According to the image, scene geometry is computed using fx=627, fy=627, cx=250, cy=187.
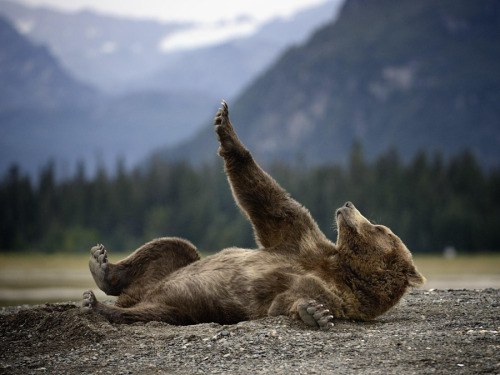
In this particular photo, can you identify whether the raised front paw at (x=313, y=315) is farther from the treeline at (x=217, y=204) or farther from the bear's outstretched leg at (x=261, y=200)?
the treeline at (x=217, y=204)

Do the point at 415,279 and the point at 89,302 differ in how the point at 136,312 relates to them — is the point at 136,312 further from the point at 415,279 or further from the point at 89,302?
the point at 415,279

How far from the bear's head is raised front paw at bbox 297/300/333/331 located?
3.05ft

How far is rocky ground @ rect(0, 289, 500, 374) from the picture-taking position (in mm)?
5582

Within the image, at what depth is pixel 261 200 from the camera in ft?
25.7

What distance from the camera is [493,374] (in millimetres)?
5129

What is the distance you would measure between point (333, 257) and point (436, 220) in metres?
83.5

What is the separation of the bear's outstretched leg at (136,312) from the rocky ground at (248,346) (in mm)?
123

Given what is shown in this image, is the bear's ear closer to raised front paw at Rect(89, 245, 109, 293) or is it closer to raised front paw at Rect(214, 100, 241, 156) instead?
raised front paw at Rect(214, 100, 241, 156)

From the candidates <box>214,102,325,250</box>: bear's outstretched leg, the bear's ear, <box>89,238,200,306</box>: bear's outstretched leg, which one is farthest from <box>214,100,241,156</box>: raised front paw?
the bear's ear

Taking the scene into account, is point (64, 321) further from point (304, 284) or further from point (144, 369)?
point (304, 284)

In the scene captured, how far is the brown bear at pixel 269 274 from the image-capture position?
7277mm

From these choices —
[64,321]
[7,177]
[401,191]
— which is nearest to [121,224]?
[7,177]

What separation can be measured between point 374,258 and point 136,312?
9.51 ft

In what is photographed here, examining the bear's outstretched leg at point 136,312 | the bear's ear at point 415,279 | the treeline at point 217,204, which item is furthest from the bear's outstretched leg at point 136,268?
the treeline at point 217,204
